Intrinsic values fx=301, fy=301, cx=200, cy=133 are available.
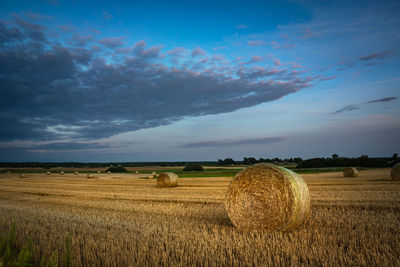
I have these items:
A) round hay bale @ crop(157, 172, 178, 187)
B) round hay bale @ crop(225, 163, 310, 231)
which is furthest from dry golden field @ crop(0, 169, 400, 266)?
round hay bale @ crop(157, 172, 178, 187)

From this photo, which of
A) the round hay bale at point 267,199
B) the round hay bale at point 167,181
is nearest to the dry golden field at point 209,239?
the round hay bale at point 267,199

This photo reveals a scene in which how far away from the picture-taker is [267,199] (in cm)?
736

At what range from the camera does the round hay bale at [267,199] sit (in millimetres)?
7047

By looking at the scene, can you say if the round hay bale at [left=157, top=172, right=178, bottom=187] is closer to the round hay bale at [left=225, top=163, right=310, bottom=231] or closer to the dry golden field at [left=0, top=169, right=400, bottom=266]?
the dry golden field at [left=0, top=169, right=400, bottom=266]

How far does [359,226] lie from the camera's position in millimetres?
6738

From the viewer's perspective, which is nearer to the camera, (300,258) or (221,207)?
(300,258)

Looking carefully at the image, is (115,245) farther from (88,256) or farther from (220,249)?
(220,249)

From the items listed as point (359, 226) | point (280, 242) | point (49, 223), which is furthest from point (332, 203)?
point (49, 223)

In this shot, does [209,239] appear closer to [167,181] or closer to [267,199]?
[267,199]

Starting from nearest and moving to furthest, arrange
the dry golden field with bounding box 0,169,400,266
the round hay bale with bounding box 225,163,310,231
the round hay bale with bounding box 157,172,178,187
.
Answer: the dry golden field with bounding box 0,169,400,266 < the round hay bale with bounding box 225,163,310,231 < the round hay bale with bounding box 157,172,178,187

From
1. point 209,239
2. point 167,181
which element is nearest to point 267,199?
point 209,239

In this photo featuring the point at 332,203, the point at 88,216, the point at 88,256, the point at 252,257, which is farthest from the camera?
the point at 332,203

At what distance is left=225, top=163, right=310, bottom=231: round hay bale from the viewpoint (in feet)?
23.1

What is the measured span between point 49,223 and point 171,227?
11.0 feet
